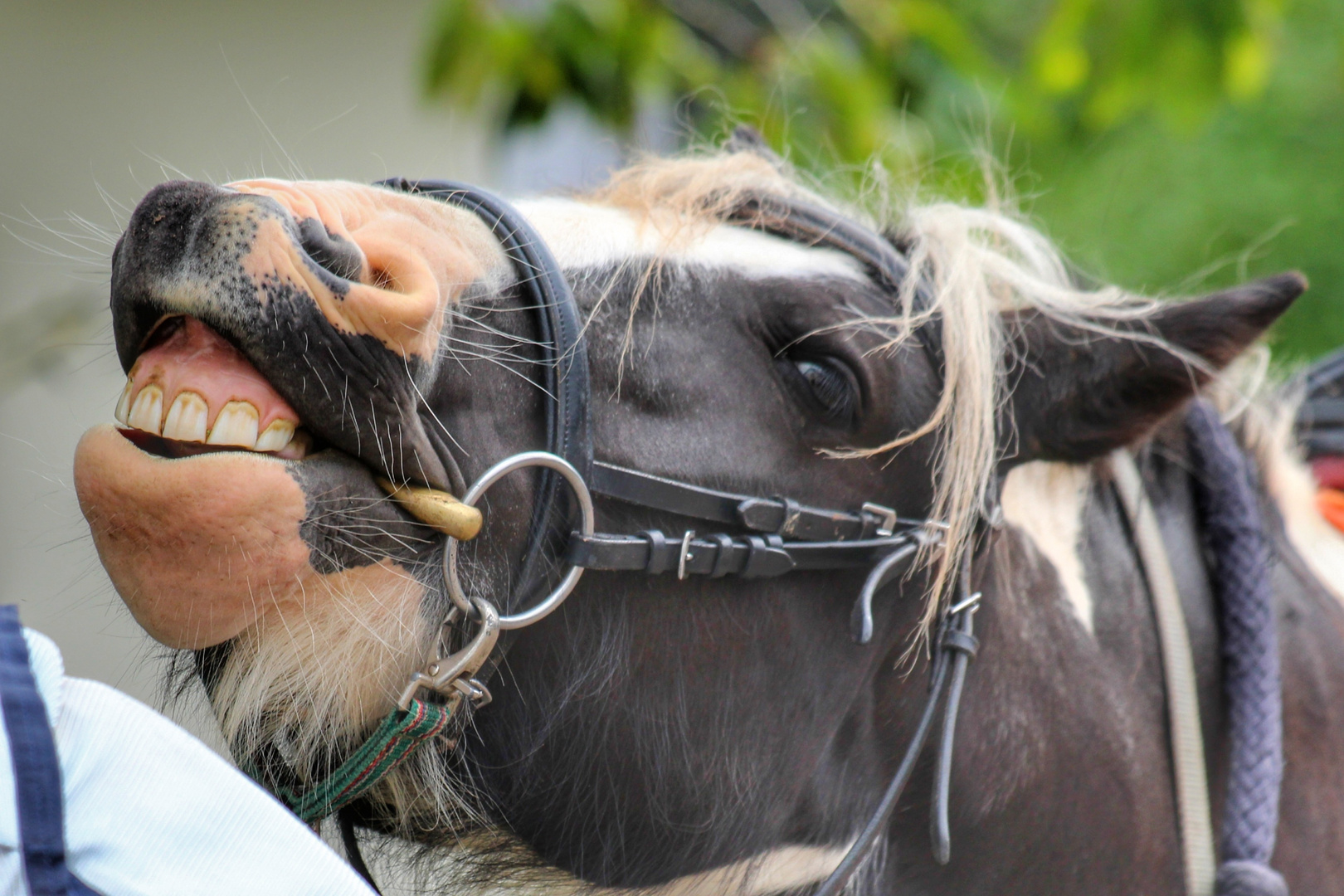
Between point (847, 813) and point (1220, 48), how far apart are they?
2.61 meters

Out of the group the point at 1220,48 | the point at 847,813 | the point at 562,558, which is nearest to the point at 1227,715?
the point at 847,813

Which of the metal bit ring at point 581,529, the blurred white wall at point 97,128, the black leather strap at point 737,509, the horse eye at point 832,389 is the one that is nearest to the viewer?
the metal bit ring at point 581,529

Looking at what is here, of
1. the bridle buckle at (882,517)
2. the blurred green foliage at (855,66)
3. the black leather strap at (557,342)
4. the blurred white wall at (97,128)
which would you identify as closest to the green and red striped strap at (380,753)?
the black leather strap at (557,342)

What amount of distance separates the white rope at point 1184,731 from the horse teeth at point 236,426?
1.05m

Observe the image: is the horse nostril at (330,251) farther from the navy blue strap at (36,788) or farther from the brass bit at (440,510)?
the navy blue strap at (36,788)

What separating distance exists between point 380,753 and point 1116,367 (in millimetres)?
883

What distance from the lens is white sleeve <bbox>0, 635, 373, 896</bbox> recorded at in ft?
2.33

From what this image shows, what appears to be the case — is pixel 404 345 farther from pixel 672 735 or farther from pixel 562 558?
pixel 672 735

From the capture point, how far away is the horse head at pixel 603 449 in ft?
2.83

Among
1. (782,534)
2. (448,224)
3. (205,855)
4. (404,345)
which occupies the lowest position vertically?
(205,855)

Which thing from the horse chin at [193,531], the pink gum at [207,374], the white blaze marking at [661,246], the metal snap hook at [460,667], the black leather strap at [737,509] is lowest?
the metal snap hook at [460,667]

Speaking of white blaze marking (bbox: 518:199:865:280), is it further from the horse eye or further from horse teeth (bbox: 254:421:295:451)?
A: horse teeth (bbox: 254:421:295:451)

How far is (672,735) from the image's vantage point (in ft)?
3.70

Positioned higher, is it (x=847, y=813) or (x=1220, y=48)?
(x=1220, y=48)
